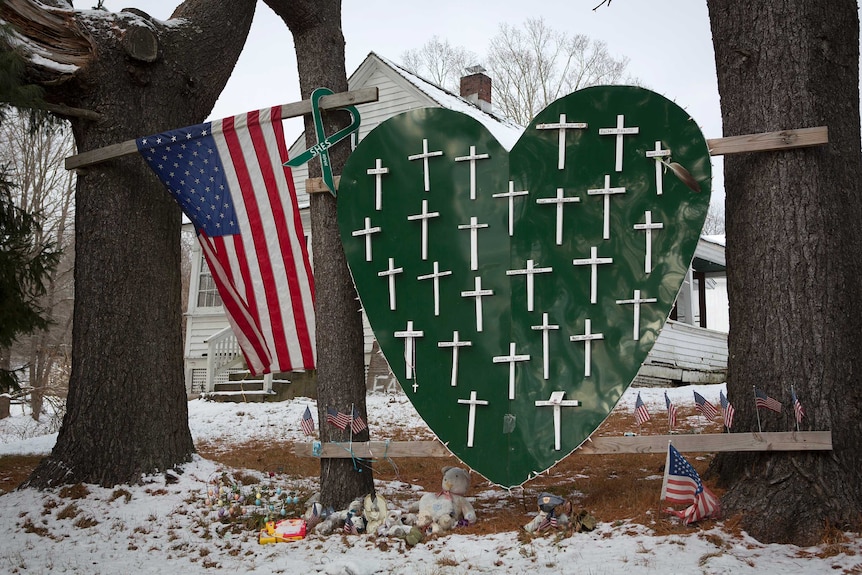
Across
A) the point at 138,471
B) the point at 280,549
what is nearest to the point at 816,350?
the point at 280,549

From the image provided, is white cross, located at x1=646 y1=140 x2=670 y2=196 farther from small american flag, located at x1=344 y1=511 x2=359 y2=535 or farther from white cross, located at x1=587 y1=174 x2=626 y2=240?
small american flag, located at x1=344 y1=511 x2=359 y2=535

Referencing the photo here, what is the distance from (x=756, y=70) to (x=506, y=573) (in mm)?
3397

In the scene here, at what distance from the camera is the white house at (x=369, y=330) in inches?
539

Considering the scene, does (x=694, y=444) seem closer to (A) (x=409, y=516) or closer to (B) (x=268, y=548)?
(A) (x=409, y=516)

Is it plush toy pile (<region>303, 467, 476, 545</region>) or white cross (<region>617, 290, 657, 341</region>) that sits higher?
white cross (<region>617, 290, 657, 341</region>)

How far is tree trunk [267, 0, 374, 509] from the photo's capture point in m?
5.20

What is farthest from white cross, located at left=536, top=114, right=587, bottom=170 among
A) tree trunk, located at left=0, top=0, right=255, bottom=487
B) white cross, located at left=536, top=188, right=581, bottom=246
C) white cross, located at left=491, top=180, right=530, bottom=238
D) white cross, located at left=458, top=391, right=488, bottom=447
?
tree trunk, located at left=0, top=0, right=255, bottom=487

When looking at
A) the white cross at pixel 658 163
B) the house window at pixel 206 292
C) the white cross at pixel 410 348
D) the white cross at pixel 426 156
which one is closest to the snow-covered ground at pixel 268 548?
Answer: the white cross at pixel 410 348

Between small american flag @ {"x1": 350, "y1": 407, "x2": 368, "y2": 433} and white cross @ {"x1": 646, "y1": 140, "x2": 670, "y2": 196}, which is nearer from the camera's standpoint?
white cross @ {"x1": 646, "y1": 140, "x2": 670, "y2": 196}

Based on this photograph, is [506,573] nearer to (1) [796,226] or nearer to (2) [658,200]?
(2) [658,200]

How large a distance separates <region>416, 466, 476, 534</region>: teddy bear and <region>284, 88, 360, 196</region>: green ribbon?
2.21m

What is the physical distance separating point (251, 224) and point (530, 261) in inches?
94.5

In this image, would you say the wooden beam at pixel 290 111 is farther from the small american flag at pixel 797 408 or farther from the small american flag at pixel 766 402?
the small american flag at pixel 797 408

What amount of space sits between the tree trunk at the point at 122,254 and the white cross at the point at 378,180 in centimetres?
249
